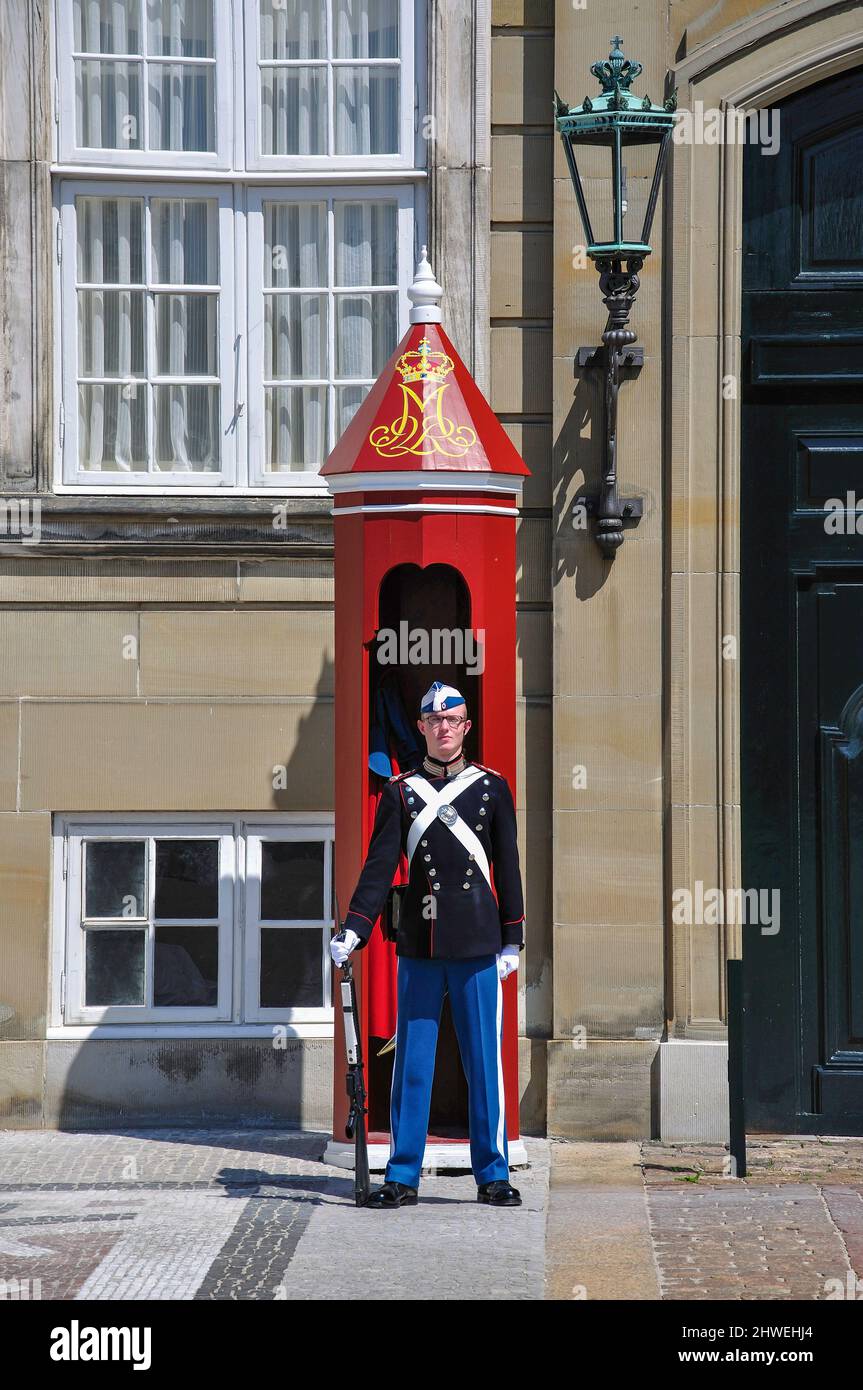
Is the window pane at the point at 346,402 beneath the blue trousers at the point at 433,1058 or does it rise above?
above

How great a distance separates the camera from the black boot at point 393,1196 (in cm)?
698

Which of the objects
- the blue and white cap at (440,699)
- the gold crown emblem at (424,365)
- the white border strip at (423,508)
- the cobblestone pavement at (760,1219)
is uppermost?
the gold crown emblem at (424,365)

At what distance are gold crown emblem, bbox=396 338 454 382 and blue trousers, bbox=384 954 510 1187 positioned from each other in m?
2.35

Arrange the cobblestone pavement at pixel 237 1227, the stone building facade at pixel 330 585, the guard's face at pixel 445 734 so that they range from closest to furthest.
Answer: the cobblestone pavement at pixel 237 1227, the guard's face at pixel 445 734, the stone building facade at pixel 330 585

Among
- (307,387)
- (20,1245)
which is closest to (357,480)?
(307,387)

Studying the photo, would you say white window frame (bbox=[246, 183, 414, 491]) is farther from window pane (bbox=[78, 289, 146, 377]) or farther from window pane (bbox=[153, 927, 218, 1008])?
window pane (bbox=[153, 927, 218, 1008])

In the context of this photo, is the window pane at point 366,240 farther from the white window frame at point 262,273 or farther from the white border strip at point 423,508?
the white border strip at point 423,508

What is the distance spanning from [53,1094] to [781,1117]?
333 cm

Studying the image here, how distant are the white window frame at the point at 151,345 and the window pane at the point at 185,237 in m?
0.04

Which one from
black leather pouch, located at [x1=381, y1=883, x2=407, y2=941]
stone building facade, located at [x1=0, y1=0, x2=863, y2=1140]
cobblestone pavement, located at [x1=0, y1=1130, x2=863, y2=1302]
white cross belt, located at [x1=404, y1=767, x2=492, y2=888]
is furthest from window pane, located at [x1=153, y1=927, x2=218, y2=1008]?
white cross belt, located at [x1=404, y1=767, x2=492, y2=888]

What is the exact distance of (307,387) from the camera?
351 inches

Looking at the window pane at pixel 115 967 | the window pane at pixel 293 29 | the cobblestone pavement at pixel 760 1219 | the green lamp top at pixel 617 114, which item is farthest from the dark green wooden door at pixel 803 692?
the window pane at pixel 115 967

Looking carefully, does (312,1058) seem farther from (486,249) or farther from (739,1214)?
(486,249)

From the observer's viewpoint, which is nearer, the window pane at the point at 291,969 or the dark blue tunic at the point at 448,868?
the dark blue tunic at the point at 448,868
